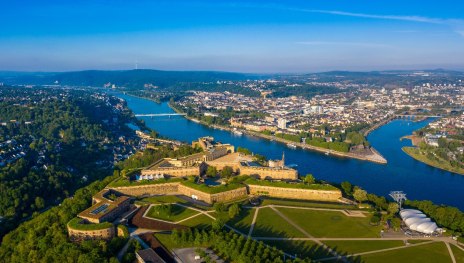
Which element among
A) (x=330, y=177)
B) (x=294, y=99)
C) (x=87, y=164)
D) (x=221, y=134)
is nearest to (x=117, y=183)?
(x=87, y=164)

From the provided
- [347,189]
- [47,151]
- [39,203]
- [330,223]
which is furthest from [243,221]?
[47,151]

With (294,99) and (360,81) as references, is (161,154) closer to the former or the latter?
(294,99)

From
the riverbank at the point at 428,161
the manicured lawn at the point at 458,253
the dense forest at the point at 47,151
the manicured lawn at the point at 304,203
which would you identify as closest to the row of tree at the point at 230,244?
the manicured lawn at the point at 304,203

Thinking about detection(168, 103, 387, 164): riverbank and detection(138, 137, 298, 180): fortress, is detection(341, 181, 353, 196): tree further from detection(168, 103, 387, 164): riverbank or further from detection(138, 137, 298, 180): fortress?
detection(168, 103, 387, 164): riverbank

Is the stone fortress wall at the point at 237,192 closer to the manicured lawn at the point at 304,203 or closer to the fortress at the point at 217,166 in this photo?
the manicured lawn at the point at 304,203

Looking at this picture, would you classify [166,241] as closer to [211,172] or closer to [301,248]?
[301,248]

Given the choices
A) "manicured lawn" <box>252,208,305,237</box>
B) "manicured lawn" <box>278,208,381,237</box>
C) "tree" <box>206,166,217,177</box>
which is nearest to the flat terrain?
"manicured lawn" <box>252,208,305,237</box>
